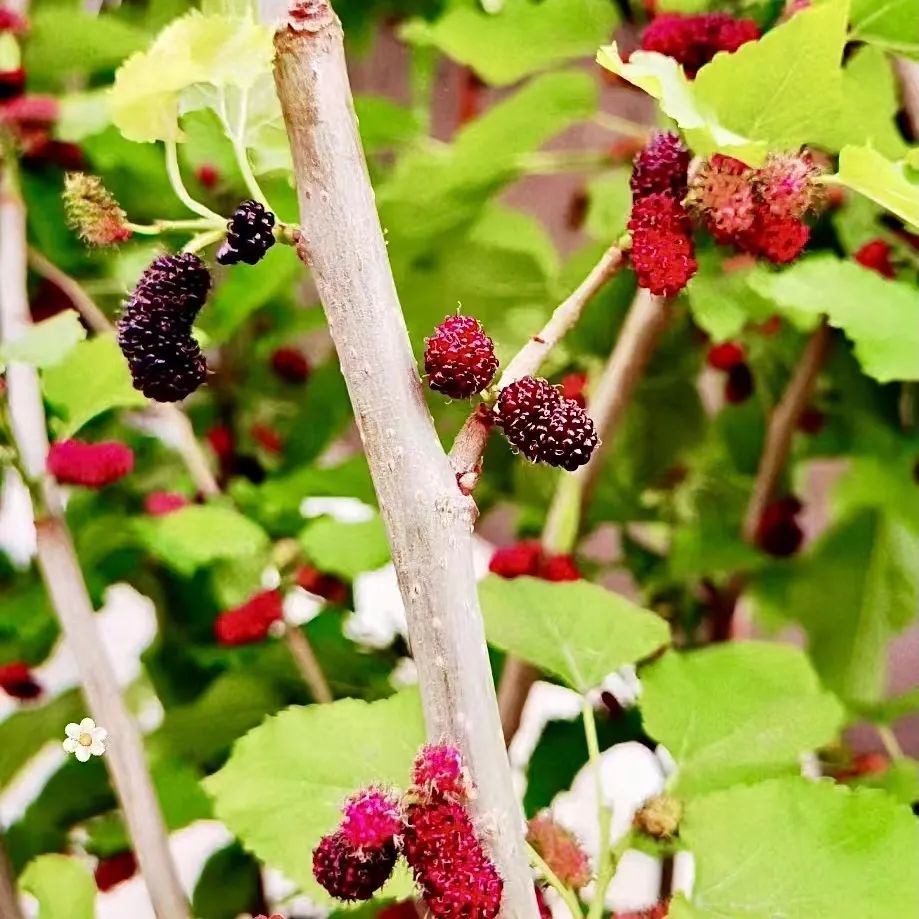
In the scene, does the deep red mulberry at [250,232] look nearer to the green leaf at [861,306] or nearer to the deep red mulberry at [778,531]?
the green leaf at [861,306]

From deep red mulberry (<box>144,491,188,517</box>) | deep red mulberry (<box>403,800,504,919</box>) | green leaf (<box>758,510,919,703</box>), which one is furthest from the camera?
green leaf (<box>758,510,919,703</box>)

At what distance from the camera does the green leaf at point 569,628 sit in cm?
32

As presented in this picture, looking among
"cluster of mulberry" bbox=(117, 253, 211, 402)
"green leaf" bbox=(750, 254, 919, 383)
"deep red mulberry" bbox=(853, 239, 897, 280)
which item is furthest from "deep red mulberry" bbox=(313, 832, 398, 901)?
"deep red mulberry" bbox=(853, 239, 897, 280)

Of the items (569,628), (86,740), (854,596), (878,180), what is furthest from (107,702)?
(854,596)

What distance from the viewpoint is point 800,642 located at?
1.94ft

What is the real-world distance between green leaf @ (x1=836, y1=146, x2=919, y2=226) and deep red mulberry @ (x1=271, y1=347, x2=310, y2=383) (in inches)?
14.1

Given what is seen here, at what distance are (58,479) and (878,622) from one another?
389 mm

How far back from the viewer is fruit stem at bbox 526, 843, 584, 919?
241 millimetres

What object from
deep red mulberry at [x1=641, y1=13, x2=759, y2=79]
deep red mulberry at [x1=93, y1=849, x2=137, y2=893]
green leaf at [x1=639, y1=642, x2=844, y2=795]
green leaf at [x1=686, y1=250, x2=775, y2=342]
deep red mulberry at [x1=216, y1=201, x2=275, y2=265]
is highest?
deep red mulberry at [x1=641, y1=13, x2=759, y2=79]

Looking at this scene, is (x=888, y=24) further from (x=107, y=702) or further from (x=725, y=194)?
(x=107, y=702)

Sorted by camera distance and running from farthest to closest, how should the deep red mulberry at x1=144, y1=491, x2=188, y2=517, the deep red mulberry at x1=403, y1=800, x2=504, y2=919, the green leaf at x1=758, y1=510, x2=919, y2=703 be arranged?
the green leaf at x1=758, y1=510, x2=919, y2=703 → the deep red mulberry at x1=144, y1=491, x2=188, y2=517 → the deep red mulberry at x1=403, y1=800, x2=504, y2=919

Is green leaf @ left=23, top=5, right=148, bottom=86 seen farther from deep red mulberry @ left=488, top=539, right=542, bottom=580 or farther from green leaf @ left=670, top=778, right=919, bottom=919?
green leaf @ left=670, top=778, right=919, bottom=919

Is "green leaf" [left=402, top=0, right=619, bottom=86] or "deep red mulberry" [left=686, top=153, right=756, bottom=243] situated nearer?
"deep red mulberry" [left=686, top=153, right=756, bottom=243]

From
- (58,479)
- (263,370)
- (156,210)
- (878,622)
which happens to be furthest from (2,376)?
(878,622)
